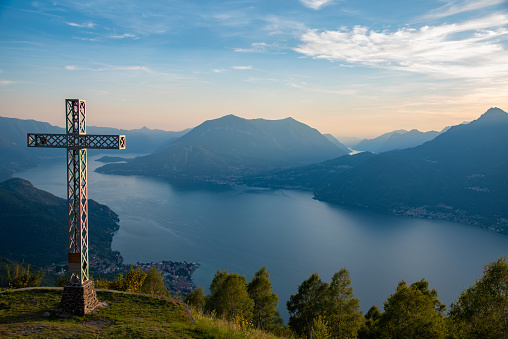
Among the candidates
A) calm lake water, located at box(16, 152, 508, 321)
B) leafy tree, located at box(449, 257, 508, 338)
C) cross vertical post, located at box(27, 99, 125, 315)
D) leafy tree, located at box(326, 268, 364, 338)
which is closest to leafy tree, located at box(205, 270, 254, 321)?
leafy tree, located at box(326, 268, 364, 338)

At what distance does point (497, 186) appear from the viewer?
425 feet

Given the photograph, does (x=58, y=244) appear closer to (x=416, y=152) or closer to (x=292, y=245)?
(x=292, y=245)

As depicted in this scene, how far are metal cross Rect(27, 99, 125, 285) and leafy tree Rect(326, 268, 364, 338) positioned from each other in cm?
1431

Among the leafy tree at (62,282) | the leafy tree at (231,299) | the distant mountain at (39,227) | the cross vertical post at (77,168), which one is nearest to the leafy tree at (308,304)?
the leafy tree at (231,299)

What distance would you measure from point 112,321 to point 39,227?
9466cm

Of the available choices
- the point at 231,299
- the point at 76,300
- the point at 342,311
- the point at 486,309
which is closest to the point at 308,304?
the point at 342,311

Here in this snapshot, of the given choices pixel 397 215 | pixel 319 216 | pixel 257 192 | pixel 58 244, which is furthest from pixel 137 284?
pixel 257 192

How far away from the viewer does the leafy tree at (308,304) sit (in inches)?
811

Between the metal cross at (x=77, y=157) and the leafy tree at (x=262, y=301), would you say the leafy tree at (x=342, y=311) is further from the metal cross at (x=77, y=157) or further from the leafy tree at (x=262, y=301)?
the metal cross at (x=77, y=157)

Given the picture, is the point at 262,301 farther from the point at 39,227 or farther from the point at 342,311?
the point at 39,227

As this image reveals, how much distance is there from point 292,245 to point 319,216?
38071 mm

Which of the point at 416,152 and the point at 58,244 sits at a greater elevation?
the point at 416,152

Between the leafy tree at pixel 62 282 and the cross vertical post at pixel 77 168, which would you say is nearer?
the cross vertical post at pixel 77 168

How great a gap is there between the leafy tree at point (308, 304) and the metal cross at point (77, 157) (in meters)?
14.5
